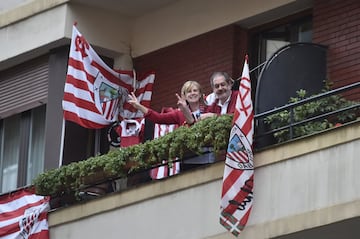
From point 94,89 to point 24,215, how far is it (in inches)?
82.4

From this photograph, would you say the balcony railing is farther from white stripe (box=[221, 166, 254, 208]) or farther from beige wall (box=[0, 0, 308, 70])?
beige wall (box=[0, 0, 308, 70])

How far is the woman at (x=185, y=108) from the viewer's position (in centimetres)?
1908

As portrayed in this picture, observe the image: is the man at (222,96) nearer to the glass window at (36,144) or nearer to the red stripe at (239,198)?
the red stripe at (239,198)

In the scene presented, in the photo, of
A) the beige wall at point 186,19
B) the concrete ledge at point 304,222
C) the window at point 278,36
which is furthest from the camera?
the beige wall at point 186,19

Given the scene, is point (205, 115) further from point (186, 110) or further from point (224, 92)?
point (224, 92)

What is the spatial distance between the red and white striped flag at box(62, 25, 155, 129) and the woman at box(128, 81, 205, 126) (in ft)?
5.27

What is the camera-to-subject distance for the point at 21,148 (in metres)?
22.9

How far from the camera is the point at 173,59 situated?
72.4 ft

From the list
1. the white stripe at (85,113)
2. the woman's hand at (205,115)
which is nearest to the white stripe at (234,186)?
the woman's hand at (205,115)

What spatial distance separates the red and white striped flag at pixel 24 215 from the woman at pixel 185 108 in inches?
83.7

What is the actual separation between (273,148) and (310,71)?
2400 mm

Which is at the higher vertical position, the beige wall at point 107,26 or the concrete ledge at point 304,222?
the beige wall at point 107,26

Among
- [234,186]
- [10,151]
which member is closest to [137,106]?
[234,186]

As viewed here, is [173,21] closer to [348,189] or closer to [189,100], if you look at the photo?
[189,100]
